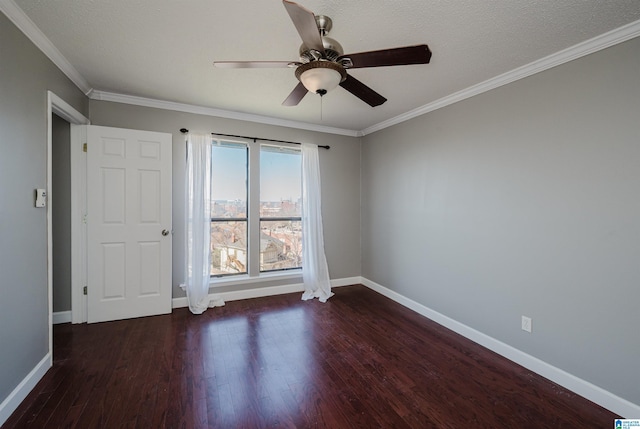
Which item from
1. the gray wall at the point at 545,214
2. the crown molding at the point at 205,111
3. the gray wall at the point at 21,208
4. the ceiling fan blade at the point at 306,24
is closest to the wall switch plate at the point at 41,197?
the gray wall at the point at 21,208

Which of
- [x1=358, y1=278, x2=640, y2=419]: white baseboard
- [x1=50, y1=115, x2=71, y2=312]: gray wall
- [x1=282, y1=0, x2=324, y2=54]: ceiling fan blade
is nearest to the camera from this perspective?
[x1=282, y1=0, x2=324, y2=54]: ceiling fan blade

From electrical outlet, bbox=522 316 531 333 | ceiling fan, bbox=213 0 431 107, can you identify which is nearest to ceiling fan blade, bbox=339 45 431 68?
ceiling fan, bbox=213 0 431 107

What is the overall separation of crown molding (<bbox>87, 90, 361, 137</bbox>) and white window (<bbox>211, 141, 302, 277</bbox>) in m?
0.35

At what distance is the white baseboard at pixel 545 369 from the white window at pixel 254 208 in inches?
84.2

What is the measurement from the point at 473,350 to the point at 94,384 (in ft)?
10.5

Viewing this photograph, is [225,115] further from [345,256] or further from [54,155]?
[345,256]

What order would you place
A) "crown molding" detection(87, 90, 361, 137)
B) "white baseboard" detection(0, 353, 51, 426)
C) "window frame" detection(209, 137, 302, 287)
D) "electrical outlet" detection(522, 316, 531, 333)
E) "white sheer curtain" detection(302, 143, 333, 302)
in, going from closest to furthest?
"white baseboard" detection(0, 353, 51, 426) → "electrical outlet" detection(522, 316, 531, 333) → "crown molding" detection(87, 90, 361, 137) → "window frame" detection(209, 137, 302, 287) → "white sheer curtain" detection(302, 143, 333, 302)

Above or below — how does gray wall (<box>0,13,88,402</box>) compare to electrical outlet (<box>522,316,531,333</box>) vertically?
above

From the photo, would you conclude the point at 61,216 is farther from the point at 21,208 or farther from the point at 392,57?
the point at 392,57

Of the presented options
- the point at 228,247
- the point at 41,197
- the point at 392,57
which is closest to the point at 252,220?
the point at 228,247

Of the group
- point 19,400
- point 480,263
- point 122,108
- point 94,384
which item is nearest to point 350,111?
point 480,263

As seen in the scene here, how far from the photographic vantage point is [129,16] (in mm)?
1817

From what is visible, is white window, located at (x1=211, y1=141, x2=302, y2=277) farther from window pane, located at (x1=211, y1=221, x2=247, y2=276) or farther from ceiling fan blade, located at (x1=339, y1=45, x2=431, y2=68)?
ceiling fan blade, located at (x1=339, y1=45, x2=431, y2=68)

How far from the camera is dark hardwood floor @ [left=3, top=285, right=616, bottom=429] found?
1746mm
